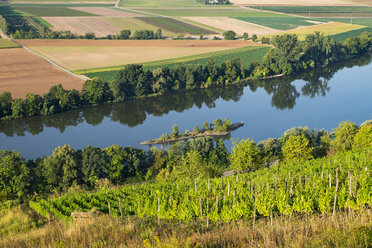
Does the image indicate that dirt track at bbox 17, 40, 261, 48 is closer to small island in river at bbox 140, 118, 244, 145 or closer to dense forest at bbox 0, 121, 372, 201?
small island in river at bbox 140, 118, 244, 145

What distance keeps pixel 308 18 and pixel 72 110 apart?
90996 mm

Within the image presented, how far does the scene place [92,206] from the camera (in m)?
25.2

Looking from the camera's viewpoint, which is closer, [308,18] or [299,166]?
[299,166]

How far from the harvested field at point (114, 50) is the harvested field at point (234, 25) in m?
14.2

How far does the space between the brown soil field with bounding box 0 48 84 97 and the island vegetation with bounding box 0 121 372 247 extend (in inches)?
1197

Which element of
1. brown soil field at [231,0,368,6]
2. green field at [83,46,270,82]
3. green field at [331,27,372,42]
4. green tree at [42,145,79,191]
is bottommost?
green tree at [42,145,79,191]

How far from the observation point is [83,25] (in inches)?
4552

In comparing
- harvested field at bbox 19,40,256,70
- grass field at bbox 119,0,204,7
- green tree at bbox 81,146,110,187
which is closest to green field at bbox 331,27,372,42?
harvested field at bbox 19,40,256,70

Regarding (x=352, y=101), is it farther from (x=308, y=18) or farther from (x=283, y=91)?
(x=308, y=18)

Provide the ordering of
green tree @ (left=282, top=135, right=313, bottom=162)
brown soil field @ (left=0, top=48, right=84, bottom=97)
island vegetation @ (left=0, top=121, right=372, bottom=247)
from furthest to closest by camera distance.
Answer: brown soil field @ (left=0, top=48, right=84, bottom=97)
green tree @ (left=282, top=135, right=313, bottom=162)
island vegetation @ (left=0, top=121, right=372, bottom=247)

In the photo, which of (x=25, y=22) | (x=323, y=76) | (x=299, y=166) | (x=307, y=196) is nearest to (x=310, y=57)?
(x=323, y=76)

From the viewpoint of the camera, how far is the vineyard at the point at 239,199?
20.4m

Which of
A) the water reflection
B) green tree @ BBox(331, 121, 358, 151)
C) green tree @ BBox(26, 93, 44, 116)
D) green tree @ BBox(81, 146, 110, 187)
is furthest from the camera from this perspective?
green tree @ BBox(26, 93, 44, 116)

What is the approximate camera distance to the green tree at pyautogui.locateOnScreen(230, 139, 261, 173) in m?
34.1
